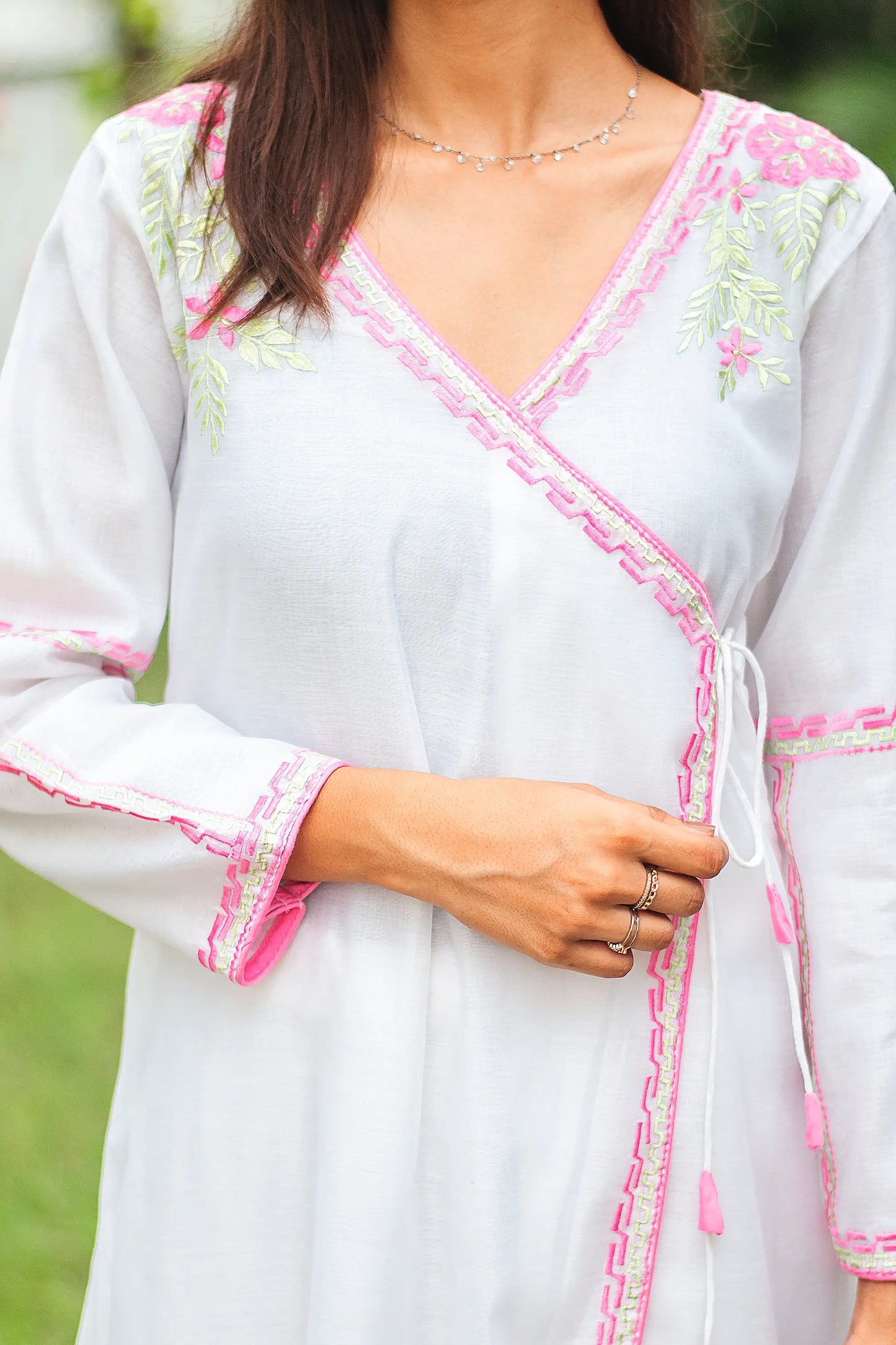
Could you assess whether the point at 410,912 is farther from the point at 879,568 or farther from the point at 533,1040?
the point at 879,568

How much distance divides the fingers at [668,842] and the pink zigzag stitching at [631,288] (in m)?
0.31

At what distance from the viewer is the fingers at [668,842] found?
1041 mm

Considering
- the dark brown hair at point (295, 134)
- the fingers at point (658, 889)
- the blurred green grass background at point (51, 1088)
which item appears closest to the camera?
the fingers at point (658, 889)

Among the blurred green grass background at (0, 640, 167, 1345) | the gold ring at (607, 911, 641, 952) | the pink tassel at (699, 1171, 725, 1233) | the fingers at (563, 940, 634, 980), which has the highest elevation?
the gold ring at (607, 911, 641, 952)

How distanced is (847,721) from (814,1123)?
1.08 feet

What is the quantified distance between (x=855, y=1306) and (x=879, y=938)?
30 cm

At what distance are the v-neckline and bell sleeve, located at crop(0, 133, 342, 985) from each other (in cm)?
17

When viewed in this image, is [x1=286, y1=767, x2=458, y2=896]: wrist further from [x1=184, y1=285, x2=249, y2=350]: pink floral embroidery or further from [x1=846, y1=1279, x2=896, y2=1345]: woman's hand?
[x1=846, y1=1279, x2=896, y2=1345]: woman's hand

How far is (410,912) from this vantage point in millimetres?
1109

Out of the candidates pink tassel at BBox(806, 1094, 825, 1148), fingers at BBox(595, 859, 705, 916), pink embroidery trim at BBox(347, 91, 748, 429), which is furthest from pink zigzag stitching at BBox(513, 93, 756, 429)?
pink tassel at BBox(806, 1094, 825, 1148)

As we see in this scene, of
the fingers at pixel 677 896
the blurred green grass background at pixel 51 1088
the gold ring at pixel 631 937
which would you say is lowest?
the blurred green grass background at pixel 51 1088

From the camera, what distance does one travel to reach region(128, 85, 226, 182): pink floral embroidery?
1188 mm

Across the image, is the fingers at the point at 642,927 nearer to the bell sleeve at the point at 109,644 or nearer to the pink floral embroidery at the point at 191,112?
the bell sleeve at the point at 109,644

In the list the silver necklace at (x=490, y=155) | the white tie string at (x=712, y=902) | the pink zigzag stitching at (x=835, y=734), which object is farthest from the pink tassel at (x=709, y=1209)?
the silver necklace at (x=490, y=155)
